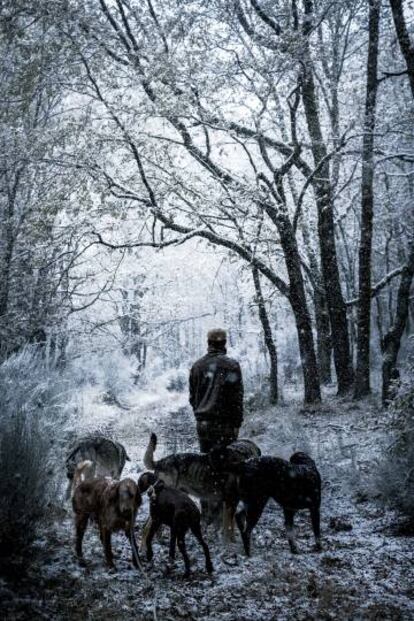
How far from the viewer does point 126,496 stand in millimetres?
4438

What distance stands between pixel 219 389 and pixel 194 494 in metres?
1.11

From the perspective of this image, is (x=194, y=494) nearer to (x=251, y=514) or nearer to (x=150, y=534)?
(x=251, y=514)

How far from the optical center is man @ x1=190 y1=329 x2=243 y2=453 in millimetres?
5754

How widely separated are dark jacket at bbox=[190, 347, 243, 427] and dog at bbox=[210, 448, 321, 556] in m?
0.58

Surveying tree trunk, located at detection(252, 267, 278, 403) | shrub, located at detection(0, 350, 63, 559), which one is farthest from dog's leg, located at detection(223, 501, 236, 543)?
tree trunk, located at detection(252, 267, 278, 403)

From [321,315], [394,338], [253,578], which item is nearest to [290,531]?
[253,578]

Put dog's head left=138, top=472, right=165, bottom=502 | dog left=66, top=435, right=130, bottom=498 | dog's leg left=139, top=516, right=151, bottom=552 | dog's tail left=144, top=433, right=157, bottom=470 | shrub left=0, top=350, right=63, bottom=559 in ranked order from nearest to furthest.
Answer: shrub left=0, top=350, right=63, bottom=559 < dog's head left=138, top=472, right=165, bottom=502 < dog's leg left=139, top=516, right=151, bottom=552 < dog's tail left=144, top=433, right=157, bottom=470 < dog left=66, top=435, right=130, bottom=498

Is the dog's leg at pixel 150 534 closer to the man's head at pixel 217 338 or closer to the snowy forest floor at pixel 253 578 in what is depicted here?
the snowy forest floor at pixel 253 578

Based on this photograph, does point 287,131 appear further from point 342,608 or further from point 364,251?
point 342,608

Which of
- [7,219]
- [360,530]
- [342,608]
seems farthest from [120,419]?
[342,608]

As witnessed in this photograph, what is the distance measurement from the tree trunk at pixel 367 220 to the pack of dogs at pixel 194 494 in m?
8.17

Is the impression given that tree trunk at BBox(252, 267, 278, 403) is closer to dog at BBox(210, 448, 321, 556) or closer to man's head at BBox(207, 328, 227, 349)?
man's head at BBox(207, 328, 227, 349)

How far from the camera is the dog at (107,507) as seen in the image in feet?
14.5

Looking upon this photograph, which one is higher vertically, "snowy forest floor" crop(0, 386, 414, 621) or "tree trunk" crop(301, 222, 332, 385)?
"tree trunk" crop(301, 222, 332, 385)
